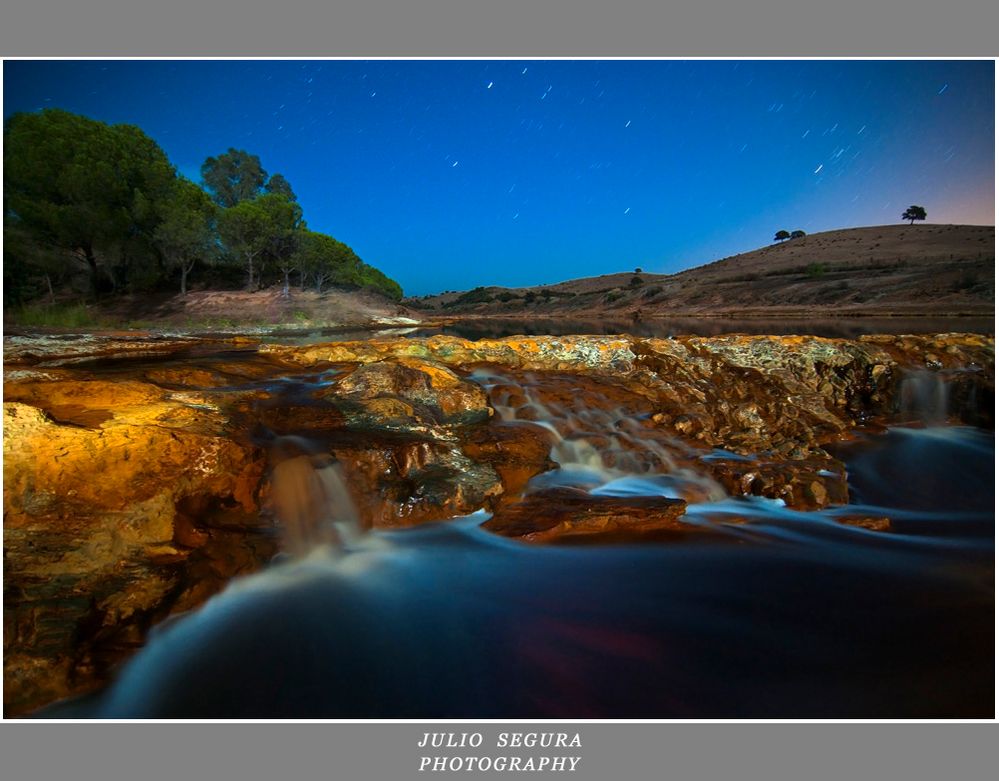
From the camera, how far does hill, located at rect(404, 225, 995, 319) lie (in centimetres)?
3170

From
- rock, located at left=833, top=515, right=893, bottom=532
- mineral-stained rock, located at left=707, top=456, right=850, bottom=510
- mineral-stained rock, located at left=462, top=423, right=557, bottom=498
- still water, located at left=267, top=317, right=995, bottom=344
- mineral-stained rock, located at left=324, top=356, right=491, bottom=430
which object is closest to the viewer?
rock, located at left=833, top=515, right=893, bottom=532

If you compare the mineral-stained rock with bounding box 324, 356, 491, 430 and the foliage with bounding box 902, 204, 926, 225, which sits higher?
the foliage with bounding box 902, 204, 926, 225

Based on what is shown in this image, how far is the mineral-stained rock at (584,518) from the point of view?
14.2 feet

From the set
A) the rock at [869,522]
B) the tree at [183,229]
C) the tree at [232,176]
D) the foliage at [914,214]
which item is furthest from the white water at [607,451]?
the foliage at [914,214]

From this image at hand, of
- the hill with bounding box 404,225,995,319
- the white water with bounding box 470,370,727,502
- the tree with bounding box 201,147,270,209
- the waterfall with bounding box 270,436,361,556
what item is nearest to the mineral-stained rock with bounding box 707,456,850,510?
the white water with bounding box 470,370,727,502

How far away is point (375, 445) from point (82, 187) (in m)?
32.0

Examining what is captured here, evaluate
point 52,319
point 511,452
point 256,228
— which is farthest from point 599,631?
point 256,228

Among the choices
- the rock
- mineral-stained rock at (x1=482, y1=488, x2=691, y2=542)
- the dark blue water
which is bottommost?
the dark blue water

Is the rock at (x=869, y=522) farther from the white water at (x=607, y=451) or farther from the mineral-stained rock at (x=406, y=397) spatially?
the mineral-stained rock at (x=406, y=397)

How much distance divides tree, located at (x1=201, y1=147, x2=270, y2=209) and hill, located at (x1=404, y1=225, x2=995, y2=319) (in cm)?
4027

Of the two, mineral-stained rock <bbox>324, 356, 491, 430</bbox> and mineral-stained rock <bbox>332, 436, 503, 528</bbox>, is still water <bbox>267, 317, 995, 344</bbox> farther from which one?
mineral-stained rock <bbox>332, 436, 503, 528</bbox>

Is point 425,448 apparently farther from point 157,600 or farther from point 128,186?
point 128,186

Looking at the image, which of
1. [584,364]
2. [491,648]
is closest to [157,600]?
[491,648]

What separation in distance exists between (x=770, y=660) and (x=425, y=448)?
362 cm
